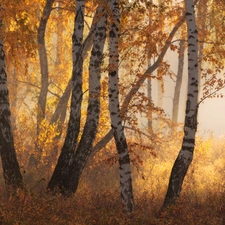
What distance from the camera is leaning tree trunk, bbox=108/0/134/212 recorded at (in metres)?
7.98

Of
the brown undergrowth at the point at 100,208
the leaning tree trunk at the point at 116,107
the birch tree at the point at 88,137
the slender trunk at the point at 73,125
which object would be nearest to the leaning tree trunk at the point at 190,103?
the brown undergrowth at the point at 100,208

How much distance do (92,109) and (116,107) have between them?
5.12 ft

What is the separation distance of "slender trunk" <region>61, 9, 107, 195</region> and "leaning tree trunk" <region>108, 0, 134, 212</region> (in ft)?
3.70

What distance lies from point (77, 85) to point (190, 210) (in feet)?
12.5

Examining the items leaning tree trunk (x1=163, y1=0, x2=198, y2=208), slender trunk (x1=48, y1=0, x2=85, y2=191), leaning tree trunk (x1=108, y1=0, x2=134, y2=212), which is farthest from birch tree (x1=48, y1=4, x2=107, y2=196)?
leaning tree trunk (x1=163, y1=0, x2=198, y2=208)

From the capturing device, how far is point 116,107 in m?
8.11

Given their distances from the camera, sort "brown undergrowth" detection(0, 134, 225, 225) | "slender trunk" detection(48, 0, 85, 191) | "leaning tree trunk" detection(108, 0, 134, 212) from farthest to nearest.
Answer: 1. "slender trunk" detection(48, 0, 85, 191)
2. "leaning tree trunk" detection(108, 0, 134, 212)
3. "brown undergrowth" detection(0, 134, 225, 225)

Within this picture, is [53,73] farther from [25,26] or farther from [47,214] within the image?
[47,214]

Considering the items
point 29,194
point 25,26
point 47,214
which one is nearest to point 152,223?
point 47,214

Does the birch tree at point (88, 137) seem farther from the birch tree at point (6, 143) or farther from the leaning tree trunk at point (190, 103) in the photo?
the leaning tree trunk at point (190, 103)

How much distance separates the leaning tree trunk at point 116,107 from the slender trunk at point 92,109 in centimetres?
113

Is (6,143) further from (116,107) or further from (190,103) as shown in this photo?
(190,103)

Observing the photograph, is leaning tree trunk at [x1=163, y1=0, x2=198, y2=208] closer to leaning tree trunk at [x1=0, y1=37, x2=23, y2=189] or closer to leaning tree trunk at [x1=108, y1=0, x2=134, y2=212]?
leaning tree trunk at [x1=108, y1=0, x2=134, y2=212]

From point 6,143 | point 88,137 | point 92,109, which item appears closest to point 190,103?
point 92,109
